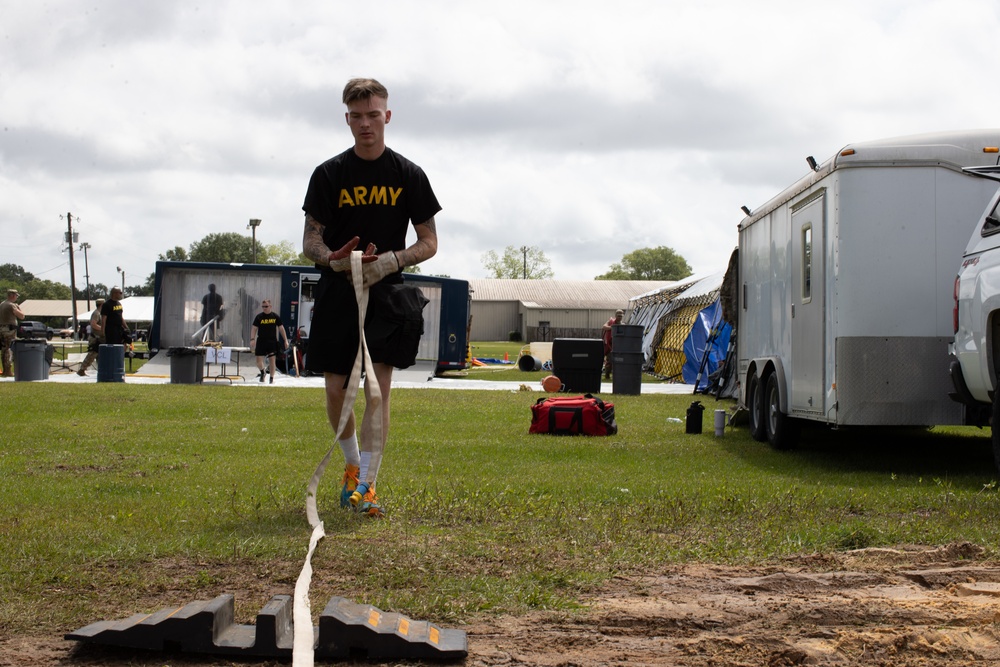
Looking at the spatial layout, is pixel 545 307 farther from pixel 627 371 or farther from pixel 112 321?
pixel 627 371

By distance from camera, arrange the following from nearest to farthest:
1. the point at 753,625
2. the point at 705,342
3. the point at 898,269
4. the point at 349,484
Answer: the point at 753,625 < the point at 349,484 < the point at 898,269 < the point at 705,342

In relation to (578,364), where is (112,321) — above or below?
above

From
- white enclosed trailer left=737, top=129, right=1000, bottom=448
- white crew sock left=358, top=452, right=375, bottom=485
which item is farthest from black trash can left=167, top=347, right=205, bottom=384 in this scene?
white crew sock left=358, top=452, right=375, bottom=485

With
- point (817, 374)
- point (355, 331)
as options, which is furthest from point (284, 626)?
point (817, 374)

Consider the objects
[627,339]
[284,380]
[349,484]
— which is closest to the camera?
[349,484]

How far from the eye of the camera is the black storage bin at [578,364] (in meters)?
21.2

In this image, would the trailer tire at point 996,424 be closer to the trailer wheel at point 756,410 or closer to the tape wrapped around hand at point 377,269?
the trailer wheel at point 756,410

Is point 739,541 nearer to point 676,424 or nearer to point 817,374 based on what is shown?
point 817,374

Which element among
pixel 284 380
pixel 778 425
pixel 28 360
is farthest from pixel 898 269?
pixel 28 360

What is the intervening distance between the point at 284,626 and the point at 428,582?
0.86m

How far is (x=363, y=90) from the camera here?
5.66 m

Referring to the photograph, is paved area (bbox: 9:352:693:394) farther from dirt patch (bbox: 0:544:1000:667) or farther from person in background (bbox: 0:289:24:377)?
dirt patch (bbox: 0:544:1000:667)

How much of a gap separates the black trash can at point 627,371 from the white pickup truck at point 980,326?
Answer: 1210 centimetres

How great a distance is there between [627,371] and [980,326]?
12911 mm
